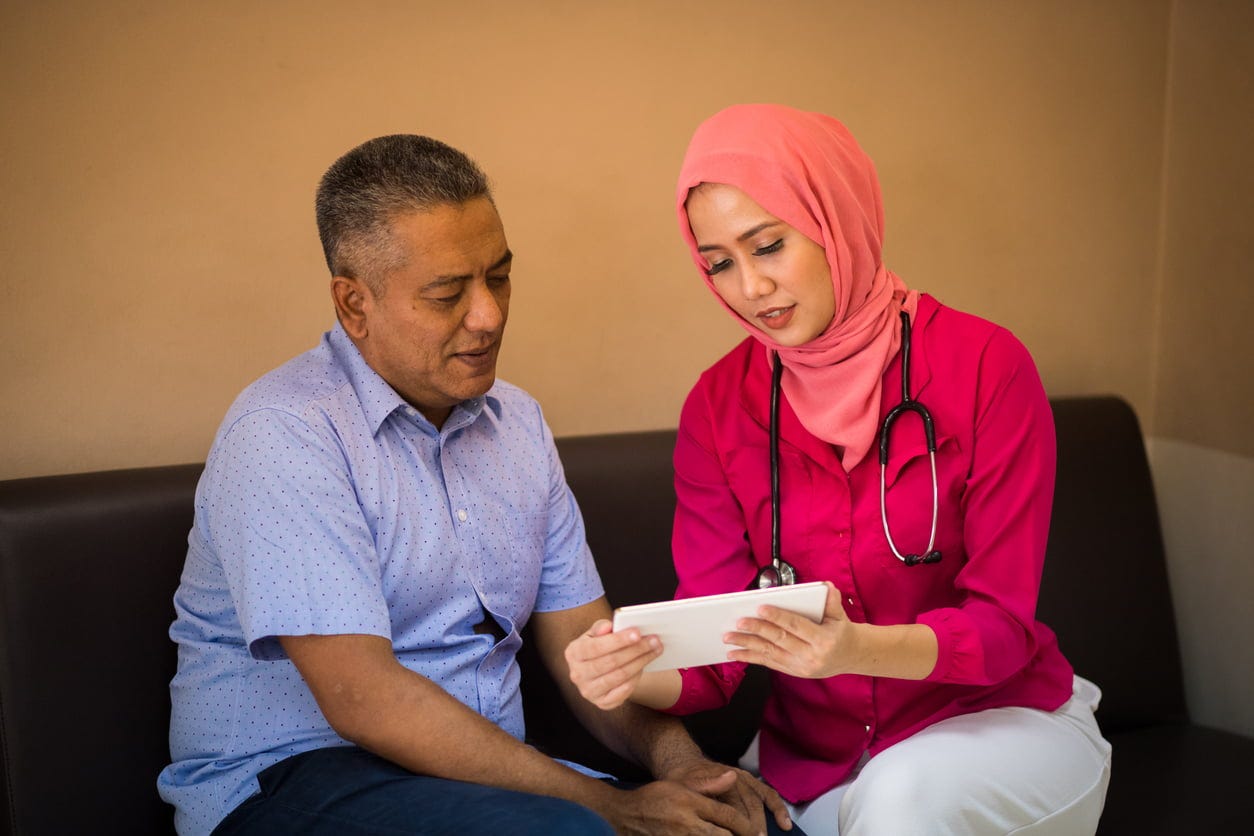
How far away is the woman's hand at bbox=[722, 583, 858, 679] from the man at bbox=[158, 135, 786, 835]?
322 millimetres

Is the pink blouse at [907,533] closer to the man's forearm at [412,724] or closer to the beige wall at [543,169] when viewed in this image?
the man's forearm at [412,724]

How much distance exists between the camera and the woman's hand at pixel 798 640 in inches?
65.3

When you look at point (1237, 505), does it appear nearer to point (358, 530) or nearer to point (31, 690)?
point (358, 530)

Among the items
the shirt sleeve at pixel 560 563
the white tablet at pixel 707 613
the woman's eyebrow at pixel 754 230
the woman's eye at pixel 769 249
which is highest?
the woman's eyebrow at pixel 754 230

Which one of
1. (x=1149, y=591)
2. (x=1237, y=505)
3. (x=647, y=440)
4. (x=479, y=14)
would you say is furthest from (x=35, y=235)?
(x=1237, y=505)

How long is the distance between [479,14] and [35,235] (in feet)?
3.41

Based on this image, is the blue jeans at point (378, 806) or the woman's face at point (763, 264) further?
the woman's face at point (763, 264)

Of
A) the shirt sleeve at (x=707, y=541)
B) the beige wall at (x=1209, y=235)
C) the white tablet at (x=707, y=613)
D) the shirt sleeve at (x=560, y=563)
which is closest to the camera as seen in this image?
the white tablet at (x=707, y=613)

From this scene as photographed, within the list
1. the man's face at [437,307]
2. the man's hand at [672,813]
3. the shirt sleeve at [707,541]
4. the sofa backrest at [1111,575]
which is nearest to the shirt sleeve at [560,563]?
the shirt sleeve at [707,541]

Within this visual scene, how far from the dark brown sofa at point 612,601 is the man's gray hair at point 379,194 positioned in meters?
0.58

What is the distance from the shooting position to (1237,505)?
127 inches

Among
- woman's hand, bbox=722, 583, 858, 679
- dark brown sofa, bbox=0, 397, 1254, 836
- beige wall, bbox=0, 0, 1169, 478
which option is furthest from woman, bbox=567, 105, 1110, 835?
beige wall, bbox=0, 0, 1169, 478

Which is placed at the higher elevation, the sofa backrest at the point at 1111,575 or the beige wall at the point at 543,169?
the beige wall at the point at 543,169

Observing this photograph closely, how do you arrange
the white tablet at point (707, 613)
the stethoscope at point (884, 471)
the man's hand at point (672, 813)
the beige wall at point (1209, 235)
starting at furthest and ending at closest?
the beige wall at point (1209, 235)
the stethoscope at point (884, 471)
the man's hand at point (672, 813)
the white tablet at point (707, 613)
